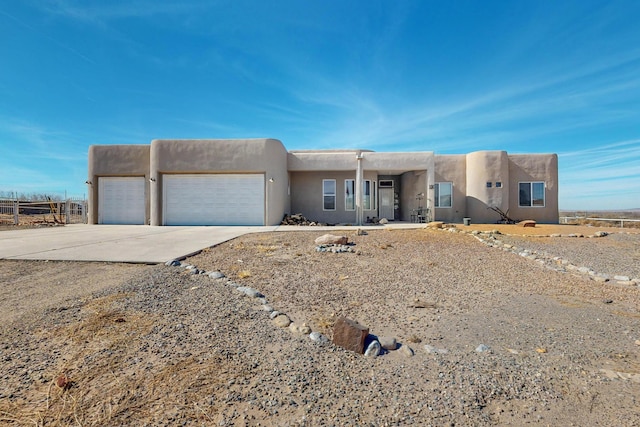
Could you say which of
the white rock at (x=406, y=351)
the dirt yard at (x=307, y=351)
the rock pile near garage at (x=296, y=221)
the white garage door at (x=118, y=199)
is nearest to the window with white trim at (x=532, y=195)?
the rock pile near garage at (x=296, y=221)

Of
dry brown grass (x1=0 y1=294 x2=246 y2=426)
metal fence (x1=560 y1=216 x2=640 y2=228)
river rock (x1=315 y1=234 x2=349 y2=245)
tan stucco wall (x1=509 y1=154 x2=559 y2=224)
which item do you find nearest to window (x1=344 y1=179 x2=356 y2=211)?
river rock (x1=315 y1=234 x2=349 y2=245)

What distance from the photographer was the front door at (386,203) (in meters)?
18.6

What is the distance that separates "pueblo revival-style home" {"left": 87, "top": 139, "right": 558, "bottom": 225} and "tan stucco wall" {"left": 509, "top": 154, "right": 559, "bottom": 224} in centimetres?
5

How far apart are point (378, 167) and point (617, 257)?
10.0 m

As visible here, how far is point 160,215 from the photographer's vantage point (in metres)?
14.2

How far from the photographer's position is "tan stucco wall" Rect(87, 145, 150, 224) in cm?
1487

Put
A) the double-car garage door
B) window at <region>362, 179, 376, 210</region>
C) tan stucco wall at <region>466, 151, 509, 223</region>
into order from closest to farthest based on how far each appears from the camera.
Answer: the double-car garage door → window at <region>362, 179, 376, 210</region> → tan stucco wall at <region>466, 151, 509, 223</region>

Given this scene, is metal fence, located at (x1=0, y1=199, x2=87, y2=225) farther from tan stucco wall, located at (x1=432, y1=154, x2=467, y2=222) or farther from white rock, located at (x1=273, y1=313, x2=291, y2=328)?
tan stucco wall, located at (x1=432, y1=154, x2=467, y2=222)

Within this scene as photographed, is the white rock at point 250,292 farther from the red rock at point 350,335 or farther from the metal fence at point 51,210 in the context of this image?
the metal fence at point 51,210

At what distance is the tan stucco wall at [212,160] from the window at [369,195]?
17.8ft

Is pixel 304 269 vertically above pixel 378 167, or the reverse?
pixel 378 167

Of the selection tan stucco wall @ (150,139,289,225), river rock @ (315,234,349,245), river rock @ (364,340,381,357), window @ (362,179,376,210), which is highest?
tan stucco wall @ (150,139,289,225)

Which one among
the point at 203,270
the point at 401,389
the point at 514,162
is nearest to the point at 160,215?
the point at 203,270

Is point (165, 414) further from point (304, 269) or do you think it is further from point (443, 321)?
point (304, 269)
